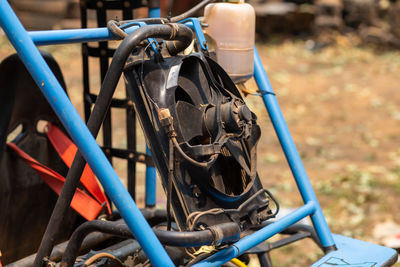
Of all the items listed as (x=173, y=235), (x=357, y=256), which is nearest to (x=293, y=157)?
(x=357, y=256)

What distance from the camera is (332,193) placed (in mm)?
4020

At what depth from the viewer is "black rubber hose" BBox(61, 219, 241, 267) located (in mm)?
1435

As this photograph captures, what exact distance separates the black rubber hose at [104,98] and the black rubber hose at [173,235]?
63 mm

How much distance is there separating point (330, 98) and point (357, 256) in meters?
5.07

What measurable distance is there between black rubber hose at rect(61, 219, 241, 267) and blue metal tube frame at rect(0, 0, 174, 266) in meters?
0.05

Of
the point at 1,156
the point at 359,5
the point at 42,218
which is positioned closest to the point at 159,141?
the point at 1,156

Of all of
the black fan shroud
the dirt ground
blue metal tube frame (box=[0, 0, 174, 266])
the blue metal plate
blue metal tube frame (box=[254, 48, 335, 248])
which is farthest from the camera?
the dirt ground

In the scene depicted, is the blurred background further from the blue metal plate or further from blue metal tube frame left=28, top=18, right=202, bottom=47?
the blue metal plate

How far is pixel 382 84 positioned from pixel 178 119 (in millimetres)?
6347

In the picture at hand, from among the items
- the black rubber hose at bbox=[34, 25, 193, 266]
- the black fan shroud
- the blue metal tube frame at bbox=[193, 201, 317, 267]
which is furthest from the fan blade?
the blue metal tube frame at bbox=[193, 201, 317, 267]

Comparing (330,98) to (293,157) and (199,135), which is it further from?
(199,135)

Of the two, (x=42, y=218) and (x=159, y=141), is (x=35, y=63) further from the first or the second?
(x=42, y=218)

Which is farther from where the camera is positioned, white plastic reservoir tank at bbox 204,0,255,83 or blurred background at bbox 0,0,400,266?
blurred background at bbox 0,0,400,266

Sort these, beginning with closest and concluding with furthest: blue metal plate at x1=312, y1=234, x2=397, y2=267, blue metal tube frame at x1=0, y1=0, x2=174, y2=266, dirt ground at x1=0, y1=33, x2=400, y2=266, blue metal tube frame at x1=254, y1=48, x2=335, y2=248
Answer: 1. blue metal tube frame at x1=0, y1=0, x2=174, y2=266
2. blue metal plate at x1=312, y1=234, x2=397, y2=267
3. blue metal tube frame at x1=254, y1=48, x2=335, y2=248
4. dirt ground at x1=0, y1=33, x2=400, y2=266
